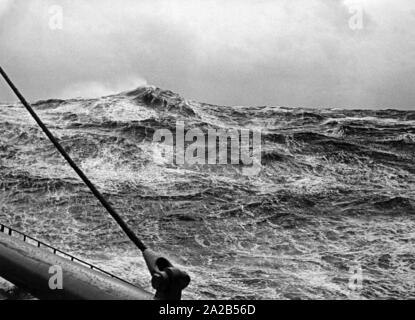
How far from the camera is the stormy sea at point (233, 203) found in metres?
13.9

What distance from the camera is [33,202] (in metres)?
22.0

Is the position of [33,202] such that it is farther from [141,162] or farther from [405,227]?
[405,227]

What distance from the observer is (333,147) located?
34.1 meters

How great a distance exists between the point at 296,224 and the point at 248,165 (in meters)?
10.8

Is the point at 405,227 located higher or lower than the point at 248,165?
lower

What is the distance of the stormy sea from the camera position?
13.9 metres

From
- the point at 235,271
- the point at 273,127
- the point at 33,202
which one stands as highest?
the point at 273,127

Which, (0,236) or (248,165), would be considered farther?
(248,165)

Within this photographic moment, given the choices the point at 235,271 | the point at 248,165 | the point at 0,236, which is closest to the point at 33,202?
the point at 235,271

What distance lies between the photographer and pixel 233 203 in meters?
22.8

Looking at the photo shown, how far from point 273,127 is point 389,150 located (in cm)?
1208
